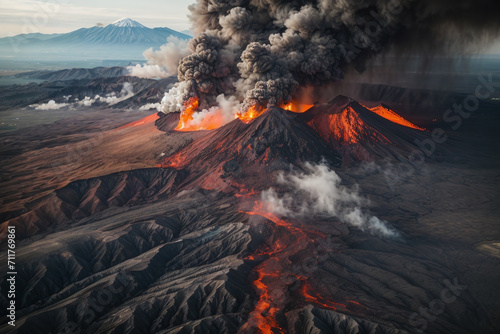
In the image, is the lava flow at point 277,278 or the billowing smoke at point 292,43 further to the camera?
the billowing smoke at point 292,43

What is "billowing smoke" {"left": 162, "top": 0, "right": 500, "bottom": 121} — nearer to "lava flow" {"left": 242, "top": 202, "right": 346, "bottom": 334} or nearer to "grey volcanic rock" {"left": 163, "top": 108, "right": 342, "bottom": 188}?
"grey volcanic rock" {"left": 163, "top": 108, "right": 342, "bottom": 188}

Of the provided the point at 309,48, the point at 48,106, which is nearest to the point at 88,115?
the point at 48,106

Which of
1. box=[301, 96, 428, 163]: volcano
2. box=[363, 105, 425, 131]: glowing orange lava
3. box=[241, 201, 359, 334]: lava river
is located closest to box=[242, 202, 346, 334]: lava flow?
box=[241, 201, 359, 334]: lava river

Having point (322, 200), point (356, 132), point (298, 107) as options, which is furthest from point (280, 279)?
point (298, 107)

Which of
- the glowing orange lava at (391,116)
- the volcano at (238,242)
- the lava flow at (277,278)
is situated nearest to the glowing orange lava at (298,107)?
the volcano at (238,242)

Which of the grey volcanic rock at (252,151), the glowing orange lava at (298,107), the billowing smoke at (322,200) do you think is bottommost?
the billowing smoke at (322,200)

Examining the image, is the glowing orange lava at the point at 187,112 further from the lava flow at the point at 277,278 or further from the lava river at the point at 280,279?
the lava river at the point at 280,279

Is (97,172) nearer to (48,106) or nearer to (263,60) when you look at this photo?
(263,60)
